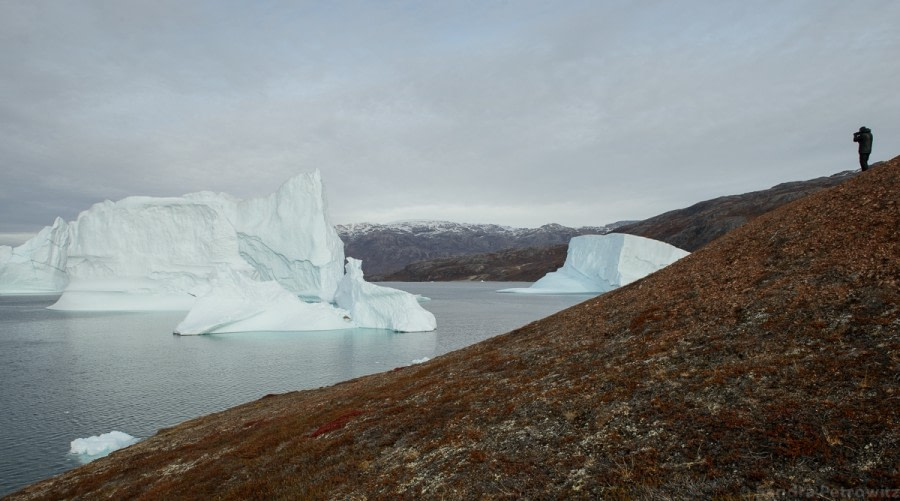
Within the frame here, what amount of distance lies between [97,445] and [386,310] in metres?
40.0

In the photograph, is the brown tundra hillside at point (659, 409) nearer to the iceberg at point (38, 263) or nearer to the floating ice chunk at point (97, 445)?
the floating ice chunk at point (97, 445)

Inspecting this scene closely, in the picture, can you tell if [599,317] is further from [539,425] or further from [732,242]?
[539,425]

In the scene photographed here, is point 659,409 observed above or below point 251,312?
above

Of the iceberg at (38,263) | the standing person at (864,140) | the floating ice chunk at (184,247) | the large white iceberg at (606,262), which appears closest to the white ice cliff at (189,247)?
the floating ice chunk at (184,247)

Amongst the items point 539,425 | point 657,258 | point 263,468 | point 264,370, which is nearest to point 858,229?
point 539,425

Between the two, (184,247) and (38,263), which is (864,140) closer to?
(184,247)

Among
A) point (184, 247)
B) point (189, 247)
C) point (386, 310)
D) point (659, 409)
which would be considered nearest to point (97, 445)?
point (659, 409)

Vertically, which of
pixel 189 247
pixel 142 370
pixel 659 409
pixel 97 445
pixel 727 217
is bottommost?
pixel 97 445

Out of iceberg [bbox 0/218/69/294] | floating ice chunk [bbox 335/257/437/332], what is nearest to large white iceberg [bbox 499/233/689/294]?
floating ice chunk [bbox 335/257/437/332]

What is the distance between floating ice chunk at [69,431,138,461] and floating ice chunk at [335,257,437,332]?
120 ft

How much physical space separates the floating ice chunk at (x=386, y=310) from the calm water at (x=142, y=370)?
2050 mm

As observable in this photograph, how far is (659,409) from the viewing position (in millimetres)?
9828

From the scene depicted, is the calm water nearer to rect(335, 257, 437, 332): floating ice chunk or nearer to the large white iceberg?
rect(335, 257, 437, 332): floating ice chunk

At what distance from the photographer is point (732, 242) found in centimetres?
2092
